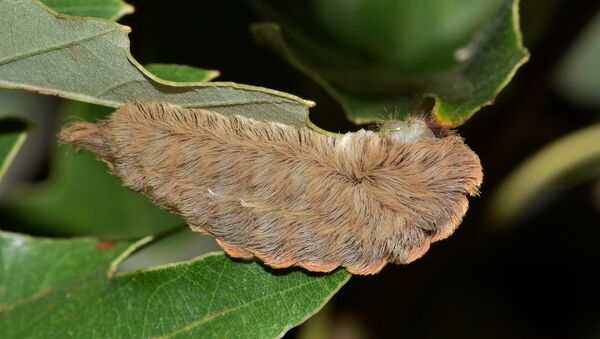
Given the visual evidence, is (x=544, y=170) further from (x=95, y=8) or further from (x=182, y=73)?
(x=95, y=8)

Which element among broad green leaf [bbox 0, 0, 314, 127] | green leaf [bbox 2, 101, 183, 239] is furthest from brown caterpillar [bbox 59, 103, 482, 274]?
green leaf [bbox 2, 101, 183, 239]

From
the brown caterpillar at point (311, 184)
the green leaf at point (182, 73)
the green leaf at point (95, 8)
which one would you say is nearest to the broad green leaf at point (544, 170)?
the brown caterpillar at point (311, 184)

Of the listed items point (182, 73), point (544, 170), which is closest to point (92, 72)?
point (182, 73)

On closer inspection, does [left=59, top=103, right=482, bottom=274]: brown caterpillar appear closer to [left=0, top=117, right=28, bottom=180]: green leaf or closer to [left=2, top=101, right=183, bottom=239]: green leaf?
[left=0, top=117, right=28, bottom=180]: green leaf

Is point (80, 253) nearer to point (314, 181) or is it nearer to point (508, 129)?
point (314, 181)

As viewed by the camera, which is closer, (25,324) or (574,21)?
(25,324)

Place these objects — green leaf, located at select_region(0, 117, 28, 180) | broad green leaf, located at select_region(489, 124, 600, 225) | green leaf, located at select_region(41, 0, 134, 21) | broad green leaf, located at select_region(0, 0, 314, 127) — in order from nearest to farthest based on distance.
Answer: broad green leaf, located at select_region(0, 0, 314, 127) → green leaf, located at select_region(41, 0, 134, 21) → green leaf, located at select_region(0, 117, 28, 180) → broad green leaf, located at select_region(489, 124, 600, 225)

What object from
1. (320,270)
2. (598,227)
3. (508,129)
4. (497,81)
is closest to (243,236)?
(320,270)
